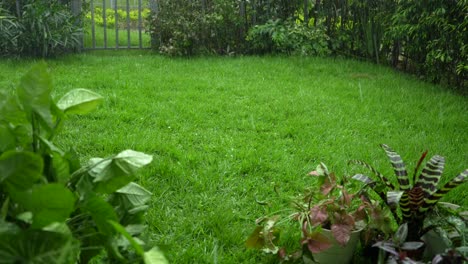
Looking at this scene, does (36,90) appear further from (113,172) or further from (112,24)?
(112,24)

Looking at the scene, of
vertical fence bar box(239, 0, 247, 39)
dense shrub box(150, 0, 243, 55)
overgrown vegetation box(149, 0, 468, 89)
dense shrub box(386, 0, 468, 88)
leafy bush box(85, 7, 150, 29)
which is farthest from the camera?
leafy bush box(85, 7, 150, 29)

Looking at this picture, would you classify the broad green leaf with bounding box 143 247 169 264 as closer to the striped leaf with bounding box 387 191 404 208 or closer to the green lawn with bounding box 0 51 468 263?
the green lawn with bounding box 0 51 468 263

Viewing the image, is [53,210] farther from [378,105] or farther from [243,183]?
[378,105]

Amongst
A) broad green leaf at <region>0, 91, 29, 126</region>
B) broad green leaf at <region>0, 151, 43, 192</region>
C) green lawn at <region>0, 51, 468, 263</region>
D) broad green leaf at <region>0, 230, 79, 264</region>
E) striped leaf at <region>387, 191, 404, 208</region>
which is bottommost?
green lawn at <region>0, 51, 468, 263</region>

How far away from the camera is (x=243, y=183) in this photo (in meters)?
2.81

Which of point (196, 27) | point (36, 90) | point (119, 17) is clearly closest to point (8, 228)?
point (36, 90)

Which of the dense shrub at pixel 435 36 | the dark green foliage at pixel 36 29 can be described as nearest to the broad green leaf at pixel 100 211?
the dense shrub at pixel 435 36

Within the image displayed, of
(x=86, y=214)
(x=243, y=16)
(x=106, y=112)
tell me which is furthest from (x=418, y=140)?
(x=243, y=16)

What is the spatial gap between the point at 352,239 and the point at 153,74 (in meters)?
4.10

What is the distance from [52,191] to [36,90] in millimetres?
227

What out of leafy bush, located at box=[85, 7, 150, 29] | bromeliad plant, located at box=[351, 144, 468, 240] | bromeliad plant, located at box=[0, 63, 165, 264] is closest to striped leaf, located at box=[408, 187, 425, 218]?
bromeliad plant, located at box=[351, 144, 468, 240]

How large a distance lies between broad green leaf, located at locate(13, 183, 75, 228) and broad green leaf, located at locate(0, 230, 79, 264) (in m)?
0.03

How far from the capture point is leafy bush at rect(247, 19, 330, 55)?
23.6 feet

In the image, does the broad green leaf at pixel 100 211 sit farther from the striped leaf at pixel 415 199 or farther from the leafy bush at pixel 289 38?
the leafy bush at pixel 289 38
